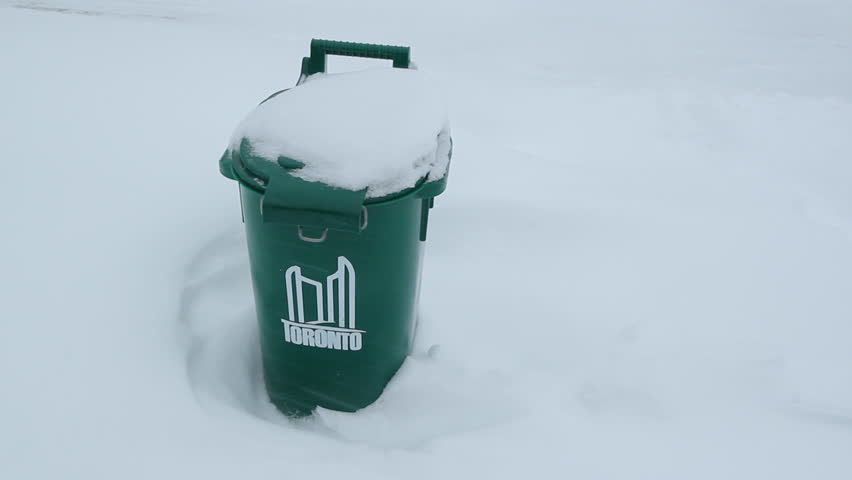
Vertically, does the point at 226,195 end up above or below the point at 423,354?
above

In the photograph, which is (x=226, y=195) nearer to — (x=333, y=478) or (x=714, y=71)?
(x=333, y=478)

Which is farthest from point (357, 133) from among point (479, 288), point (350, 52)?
point (479, 288)

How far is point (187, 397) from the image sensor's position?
3.99 feet

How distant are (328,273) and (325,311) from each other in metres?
0.11

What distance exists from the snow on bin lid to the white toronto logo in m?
0.19

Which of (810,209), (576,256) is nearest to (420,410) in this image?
(576,256)

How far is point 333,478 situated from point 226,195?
1100mm

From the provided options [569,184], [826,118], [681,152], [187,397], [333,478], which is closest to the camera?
[333,478]

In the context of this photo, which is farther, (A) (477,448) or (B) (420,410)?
(B) (420,410)

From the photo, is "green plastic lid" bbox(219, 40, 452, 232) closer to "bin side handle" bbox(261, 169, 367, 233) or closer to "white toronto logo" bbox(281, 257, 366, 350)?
"bin side handle" bbox(261, 169, 367, 233)

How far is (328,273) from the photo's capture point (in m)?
1.09

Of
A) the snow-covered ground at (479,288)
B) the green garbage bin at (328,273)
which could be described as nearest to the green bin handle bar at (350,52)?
the green garbage bin at (328,273)

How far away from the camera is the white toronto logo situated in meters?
1.10

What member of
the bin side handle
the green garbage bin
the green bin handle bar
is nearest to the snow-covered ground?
the green garbage bin
